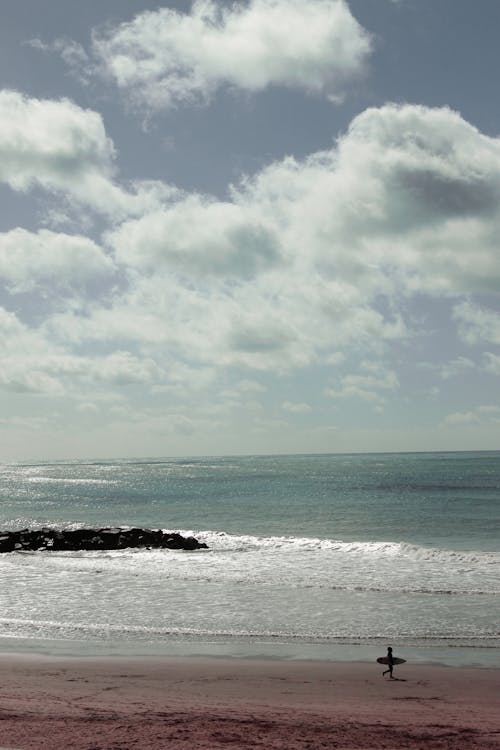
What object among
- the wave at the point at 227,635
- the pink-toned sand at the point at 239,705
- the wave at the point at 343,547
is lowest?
the wave at the point at 343,547

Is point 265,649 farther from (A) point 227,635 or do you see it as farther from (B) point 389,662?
(B) point 389,662

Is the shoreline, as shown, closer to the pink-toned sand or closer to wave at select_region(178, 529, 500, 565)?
the pink-toned sand

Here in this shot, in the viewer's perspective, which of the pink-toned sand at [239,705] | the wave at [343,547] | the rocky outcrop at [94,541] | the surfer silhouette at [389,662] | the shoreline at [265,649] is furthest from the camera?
the rocky outcrop at [94,541]

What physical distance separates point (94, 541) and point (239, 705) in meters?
31.6

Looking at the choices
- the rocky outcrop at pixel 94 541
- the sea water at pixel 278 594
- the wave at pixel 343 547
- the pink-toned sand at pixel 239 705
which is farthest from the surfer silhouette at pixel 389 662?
the rocky outcrop at pixel 94 541

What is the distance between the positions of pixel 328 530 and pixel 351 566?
1843cm

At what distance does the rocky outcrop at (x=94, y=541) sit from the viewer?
41.2 metres

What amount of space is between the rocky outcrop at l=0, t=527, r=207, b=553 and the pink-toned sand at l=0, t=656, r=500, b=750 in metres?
25.6

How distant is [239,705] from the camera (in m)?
12.8

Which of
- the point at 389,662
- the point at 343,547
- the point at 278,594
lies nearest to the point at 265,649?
the point at 389,662

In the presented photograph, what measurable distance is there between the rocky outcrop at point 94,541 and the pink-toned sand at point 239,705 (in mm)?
25628

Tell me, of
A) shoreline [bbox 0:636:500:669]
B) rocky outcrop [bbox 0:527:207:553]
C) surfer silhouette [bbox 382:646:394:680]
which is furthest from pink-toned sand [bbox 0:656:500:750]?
rocky outcrop [bbox 0:527:207:553]

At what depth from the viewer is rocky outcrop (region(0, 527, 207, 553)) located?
135 feet

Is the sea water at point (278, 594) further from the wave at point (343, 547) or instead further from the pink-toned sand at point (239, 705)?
the pink-toned sand at point (239, 705)
